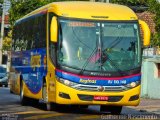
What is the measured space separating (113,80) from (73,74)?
1147mm

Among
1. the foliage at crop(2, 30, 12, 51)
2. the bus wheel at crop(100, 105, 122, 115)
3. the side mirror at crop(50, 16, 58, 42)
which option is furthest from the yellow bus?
the foliage at crop(2, 30, 12, 51)

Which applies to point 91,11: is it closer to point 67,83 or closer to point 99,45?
point 99,45

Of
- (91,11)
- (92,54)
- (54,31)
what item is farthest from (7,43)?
(92,54)

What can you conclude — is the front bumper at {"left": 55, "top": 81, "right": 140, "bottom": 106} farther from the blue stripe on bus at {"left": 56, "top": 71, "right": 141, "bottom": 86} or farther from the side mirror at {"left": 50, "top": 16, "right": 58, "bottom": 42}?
the side mirror at {"left": 50, "top": 16, "right": 58, "bottom": 42}

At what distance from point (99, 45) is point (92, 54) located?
1.20 feet

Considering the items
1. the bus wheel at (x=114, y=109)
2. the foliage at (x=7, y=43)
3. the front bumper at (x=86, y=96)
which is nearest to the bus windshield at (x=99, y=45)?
the front bumper at (x=86, y=96)

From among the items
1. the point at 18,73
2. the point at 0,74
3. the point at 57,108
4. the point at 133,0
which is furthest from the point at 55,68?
the point at 133,0

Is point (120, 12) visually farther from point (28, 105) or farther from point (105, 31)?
point (28, 105)

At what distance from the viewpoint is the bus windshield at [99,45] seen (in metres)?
17.2

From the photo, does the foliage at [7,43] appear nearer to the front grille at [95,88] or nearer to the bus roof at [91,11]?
the bus roof at [91,11]

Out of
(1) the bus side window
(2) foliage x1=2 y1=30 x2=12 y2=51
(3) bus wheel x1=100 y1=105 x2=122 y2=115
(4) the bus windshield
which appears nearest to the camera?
(4) the bus windshield

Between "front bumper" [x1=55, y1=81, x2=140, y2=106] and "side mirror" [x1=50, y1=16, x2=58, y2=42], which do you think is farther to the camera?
"side mirror" [x1=50, y1=16, x2=58, y2=42]

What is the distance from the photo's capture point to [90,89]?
17.0 meters

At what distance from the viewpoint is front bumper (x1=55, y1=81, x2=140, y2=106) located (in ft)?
55.5
